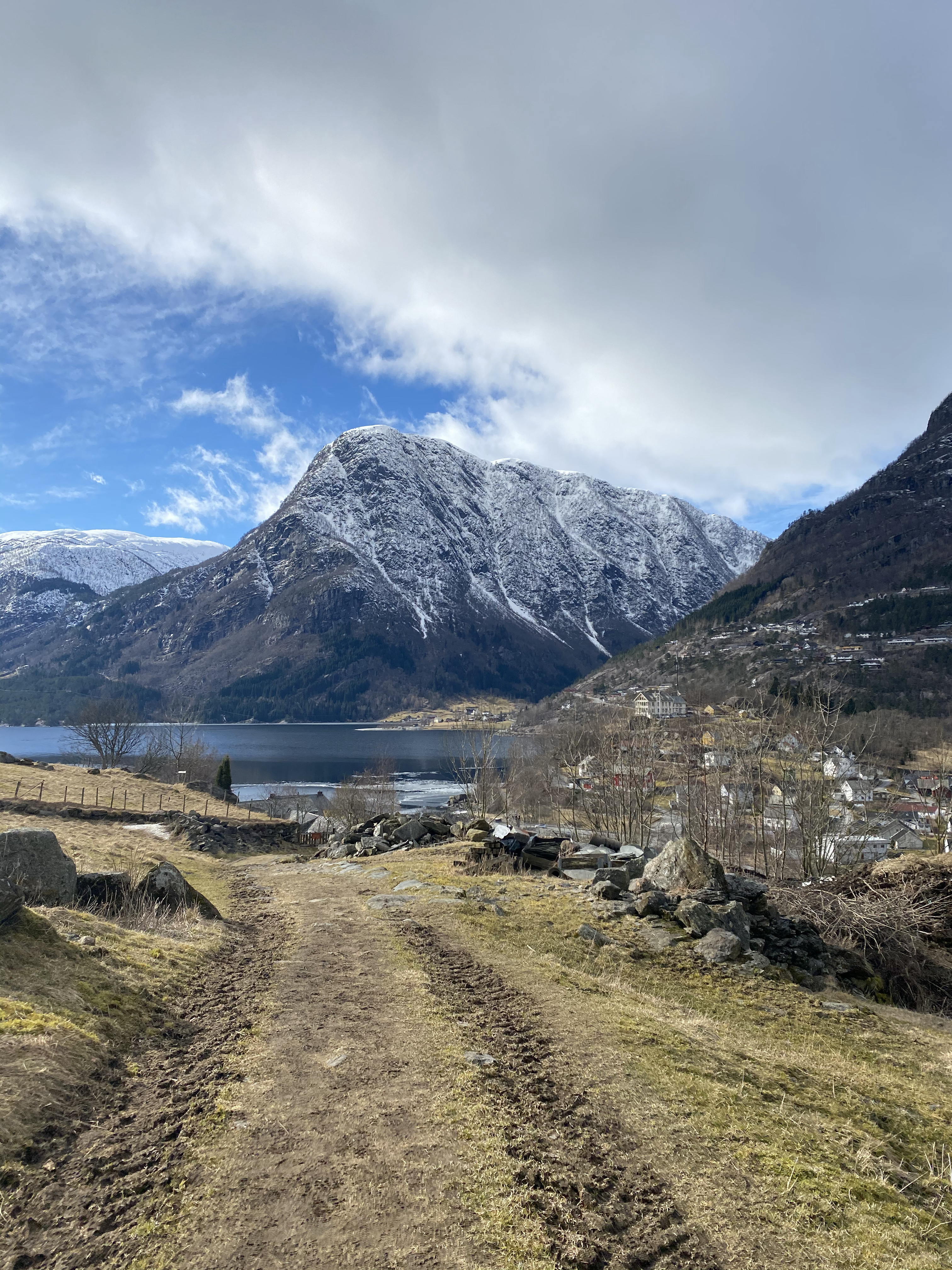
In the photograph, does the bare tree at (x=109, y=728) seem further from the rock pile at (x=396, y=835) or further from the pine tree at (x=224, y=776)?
the rock pile at (x=396, y=835)

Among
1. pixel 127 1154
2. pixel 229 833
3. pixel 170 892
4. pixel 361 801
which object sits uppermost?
pixel 127 1154

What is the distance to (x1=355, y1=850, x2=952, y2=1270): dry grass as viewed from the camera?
5.75m

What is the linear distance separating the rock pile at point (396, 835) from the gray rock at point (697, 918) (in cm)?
1443

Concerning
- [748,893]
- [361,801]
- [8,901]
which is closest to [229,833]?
[361,801]

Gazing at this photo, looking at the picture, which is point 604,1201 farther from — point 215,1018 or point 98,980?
point 98,980

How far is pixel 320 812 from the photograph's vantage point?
67250 mm

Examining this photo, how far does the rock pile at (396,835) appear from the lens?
1253 inches

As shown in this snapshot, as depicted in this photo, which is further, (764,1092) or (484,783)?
(484,783)

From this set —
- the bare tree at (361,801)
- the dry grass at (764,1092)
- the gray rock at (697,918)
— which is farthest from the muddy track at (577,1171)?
the bare tree at (361,801)

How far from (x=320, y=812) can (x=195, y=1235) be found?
214ft

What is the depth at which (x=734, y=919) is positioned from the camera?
15.4 m

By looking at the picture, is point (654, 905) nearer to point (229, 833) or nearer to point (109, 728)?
point (229, 833)

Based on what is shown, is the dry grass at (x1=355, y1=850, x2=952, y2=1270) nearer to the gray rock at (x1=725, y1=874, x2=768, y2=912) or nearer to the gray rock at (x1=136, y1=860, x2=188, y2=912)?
the gray rock at (x1=725, y1=874, x2=768, y2=912)

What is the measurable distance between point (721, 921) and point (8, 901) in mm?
14834
